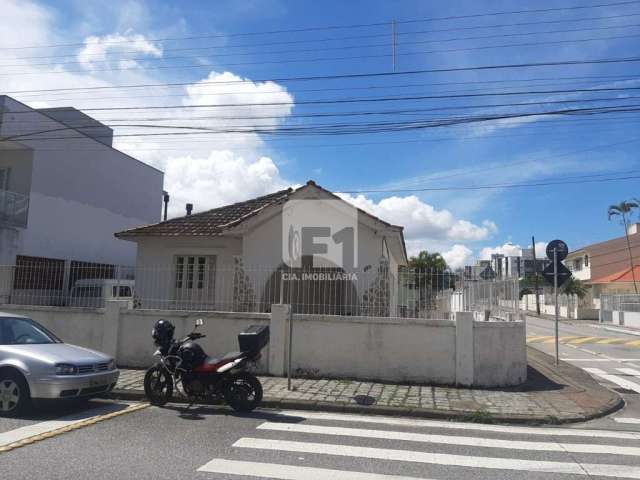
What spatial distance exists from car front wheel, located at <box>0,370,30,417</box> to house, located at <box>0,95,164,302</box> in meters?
9.54

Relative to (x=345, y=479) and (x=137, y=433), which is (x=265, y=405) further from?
(x=345, y=479)

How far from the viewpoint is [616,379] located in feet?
39.2

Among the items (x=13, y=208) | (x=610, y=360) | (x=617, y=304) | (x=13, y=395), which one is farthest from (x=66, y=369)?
(x=617, y=304)

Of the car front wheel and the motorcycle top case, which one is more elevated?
the motorcycle top case

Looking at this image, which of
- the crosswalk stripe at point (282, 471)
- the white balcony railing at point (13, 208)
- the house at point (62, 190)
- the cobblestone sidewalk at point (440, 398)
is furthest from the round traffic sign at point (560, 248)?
the white balcony railing at point (13, 208)

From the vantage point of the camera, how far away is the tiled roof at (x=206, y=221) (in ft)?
48.8

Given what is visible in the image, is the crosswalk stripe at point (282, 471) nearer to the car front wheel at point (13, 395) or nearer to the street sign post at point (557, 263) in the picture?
the car front wheel at point (13, 395)

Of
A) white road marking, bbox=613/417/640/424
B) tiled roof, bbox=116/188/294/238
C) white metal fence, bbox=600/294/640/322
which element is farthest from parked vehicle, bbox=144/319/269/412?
white metal fence, bbox=600/294/640/322

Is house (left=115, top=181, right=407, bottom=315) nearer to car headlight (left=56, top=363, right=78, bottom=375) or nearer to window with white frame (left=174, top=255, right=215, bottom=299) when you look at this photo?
window with white frame (left=174, top=255, right=215, bottom=299)

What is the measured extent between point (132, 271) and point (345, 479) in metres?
8.64

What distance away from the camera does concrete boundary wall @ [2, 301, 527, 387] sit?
9805 mm

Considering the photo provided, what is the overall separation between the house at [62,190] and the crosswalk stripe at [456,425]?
11.2m

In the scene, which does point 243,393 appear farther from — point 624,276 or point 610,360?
point 624,276

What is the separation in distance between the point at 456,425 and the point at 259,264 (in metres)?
8.12
